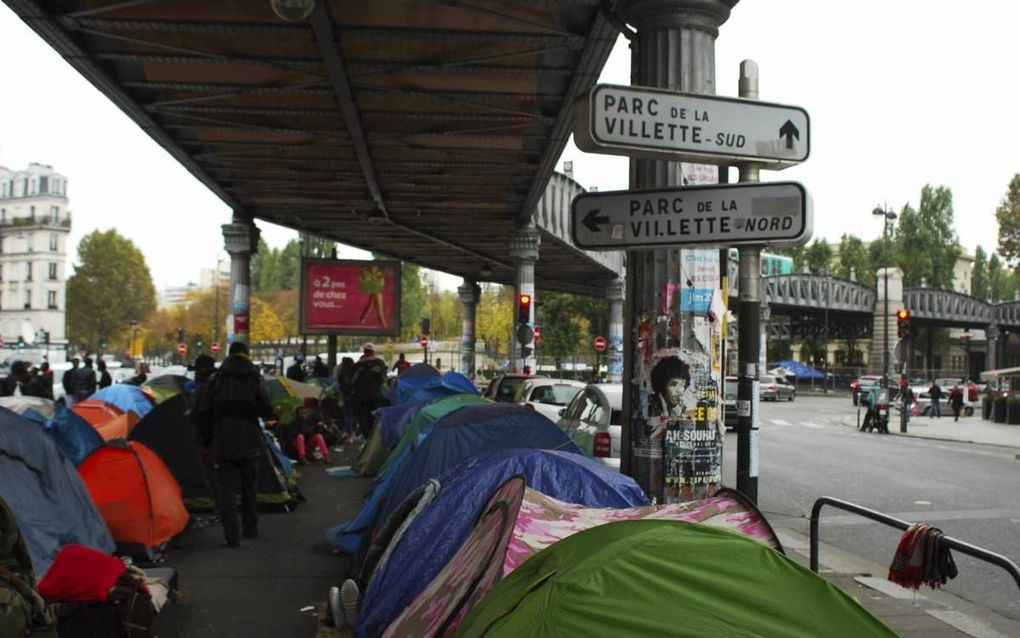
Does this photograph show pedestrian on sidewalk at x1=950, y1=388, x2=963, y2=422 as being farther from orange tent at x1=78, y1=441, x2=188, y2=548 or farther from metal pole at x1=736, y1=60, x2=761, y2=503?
orange tent at x1=78, y1=441, x2=188, y2=548

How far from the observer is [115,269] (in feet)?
328

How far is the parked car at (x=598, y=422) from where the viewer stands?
1153 centimetres

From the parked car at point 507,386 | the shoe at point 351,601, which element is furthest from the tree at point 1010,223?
the shoe at point 351,601

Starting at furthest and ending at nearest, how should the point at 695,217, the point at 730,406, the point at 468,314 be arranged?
the point at 468,314
the point at 730,406
the point at 695,217

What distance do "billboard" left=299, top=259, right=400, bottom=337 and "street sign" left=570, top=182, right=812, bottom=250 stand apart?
2478 cm

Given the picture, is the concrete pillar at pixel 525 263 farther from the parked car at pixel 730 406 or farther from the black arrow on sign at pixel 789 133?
the black arrow on sign at pixel 789 133

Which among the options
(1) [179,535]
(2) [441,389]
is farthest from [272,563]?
(2) [441,389]

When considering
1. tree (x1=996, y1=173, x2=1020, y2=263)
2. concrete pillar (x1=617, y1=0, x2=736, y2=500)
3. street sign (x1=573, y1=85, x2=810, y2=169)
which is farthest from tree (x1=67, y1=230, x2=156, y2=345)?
street sign (x1=573, y1=85, x2=810, y2=169)

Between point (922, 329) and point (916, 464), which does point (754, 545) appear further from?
point (922, 329)

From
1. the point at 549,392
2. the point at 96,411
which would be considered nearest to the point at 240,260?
the point at 549,392

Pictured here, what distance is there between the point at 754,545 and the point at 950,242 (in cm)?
10335

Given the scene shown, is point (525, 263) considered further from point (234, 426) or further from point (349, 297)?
point (234, 426)

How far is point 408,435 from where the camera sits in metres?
10.9

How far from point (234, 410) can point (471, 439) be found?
225 cm
